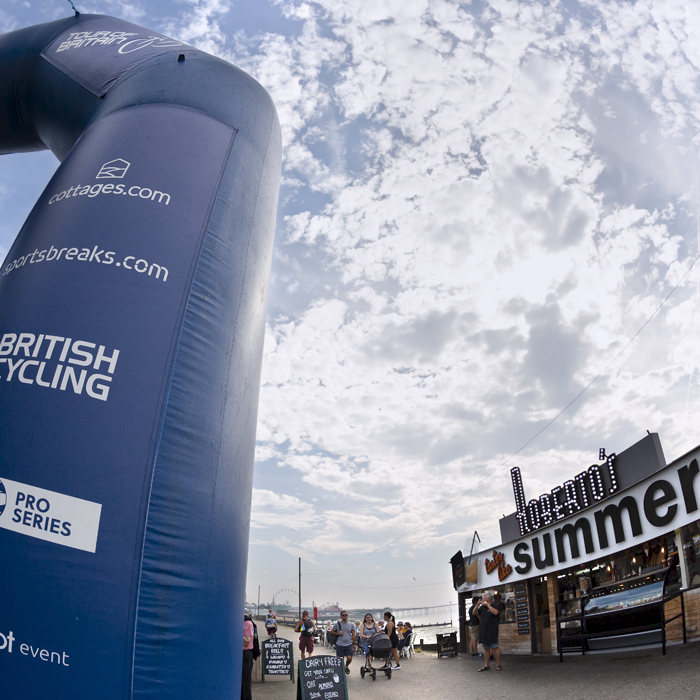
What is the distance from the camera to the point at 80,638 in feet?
10.1

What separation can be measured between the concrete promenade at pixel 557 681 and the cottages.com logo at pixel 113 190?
6.71m

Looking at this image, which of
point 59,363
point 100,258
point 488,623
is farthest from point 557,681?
point 100,258

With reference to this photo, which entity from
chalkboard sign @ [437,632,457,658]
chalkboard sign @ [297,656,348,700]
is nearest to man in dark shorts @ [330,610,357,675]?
chalkboard sign @ [297,656,348,700]

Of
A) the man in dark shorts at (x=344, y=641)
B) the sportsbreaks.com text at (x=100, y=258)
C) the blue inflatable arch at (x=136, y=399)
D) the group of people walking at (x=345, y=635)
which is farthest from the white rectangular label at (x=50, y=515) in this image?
the man in dark shorts at (x=344, y=641)

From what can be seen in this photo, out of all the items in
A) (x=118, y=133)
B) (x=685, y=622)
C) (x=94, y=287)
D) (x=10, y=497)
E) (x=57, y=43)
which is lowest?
(x=685, y=622)

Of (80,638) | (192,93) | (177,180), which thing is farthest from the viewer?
(192,93)

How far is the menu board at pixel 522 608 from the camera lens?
1401 centimetres

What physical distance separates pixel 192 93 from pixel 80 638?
16.5ft

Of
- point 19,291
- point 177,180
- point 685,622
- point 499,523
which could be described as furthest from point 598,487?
point 19,291

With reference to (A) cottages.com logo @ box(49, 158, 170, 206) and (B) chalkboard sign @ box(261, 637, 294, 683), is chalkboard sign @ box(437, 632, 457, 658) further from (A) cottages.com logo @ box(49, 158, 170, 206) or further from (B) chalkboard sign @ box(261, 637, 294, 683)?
(A) cottages.com logo @ box(49, 158, 170, 206)

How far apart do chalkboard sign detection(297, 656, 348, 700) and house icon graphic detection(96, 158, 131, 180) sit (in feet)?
20.1

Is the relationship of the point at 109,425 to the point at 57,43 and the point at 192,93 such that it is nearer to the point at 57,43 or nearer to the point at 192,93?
the point at 192,93

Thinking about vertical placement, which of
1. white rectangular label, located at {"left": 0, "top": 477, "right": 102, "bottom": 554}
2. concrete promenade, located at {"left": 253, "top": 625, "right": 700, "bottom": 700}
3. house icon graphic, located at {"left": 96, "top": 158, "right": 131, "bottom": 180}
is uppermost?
house icon graphic, located at {"left": 96, "top": 158, "right": 131, "bottom": 180}

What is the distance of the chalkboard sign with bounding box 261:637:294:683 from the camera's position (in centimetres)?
988
